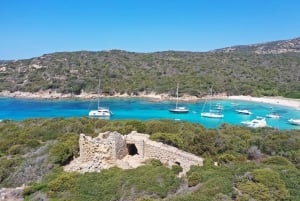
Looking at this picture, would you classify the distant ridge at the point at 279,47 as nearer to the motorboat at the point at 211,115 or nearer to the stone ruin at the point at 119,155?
the motorboat at the point at 211,115

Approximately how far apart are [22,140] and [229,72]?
8080cm

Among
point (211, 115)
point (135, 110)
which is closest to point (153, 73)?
point (135, 110)

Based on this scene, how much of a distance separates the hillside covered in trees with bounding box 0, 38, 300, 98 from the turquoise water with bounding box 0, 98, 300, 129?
6880 mm

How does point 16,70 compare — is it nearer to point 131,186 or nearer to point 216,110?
point 216,110

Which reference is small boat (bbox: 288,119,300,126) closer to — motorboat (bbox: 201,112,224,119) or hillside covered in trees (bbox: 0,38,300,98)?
motorboat (bbox: 201,112,224,119)

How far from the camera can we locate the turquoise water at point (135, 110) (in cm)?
5941

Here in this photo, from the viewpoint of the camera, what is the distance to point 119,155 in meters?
14.8

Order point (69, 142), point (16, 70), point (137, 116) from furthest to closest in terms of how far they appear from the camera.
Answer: point (16, 70) < point (137, 116) < point (69, 142)

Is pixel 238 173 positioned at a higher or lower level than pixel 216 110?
higher

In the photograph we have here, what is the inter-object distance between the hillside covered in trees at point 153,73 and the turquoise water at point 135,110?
6880 mm

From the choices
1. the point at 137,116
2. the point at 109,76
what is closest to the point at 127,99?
the point at 109,76

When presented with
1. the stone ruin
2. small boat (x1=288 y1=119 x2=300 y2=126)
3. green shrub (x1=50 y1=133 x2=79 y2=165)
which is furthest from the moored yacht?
the stone ruin

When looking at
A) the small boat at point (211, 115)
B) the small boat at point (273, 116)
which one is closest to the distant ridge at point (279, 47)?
the small boat at point (273, 116)

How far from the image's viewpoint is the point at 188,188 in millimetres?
10344
